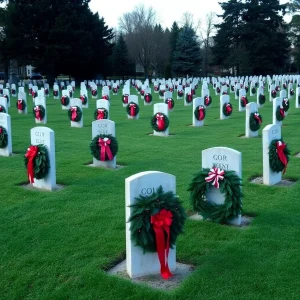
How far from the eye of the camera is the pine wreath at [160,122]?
1374cm

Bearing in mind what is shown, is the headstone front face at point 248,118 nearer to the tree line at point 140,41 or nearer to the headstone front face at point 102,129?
the headstone front face at point 102,129

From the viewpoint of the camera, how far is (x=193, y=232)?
5.78 metres

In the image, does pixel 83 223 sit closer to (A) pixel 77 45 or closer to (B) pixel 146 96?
(B) pixel 146 96

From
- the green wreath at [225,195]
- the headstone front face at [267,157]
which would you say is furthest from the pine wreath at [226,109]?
the green wreath at [225,195]

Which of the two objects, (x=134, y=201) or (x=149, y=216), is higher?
(x=134, y=201)

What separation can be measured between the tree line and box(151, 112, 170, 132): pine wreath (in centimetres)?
3199

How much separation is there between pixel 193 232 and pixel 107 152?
398 centimetres

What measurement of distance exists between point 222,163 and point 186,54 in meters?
54.5

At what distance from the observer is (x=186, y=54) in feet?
194

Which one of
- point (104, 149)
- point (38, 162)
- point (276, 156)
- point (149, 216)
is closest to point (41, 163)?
point (38, 162)

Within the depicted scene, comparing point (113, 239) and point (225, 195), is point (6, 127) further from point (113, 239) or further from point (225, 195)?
point (225, 195)

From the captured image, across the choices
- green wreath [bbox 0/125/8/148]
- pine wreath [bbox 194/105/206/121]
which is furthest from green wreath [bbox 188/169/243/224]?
pine wreath [bbox 194/105/206/121]

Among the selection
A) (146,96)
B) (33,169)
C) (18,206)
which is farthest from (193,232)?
(146,96)

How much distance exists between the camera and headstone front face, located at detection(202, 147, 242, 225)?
607 cm
